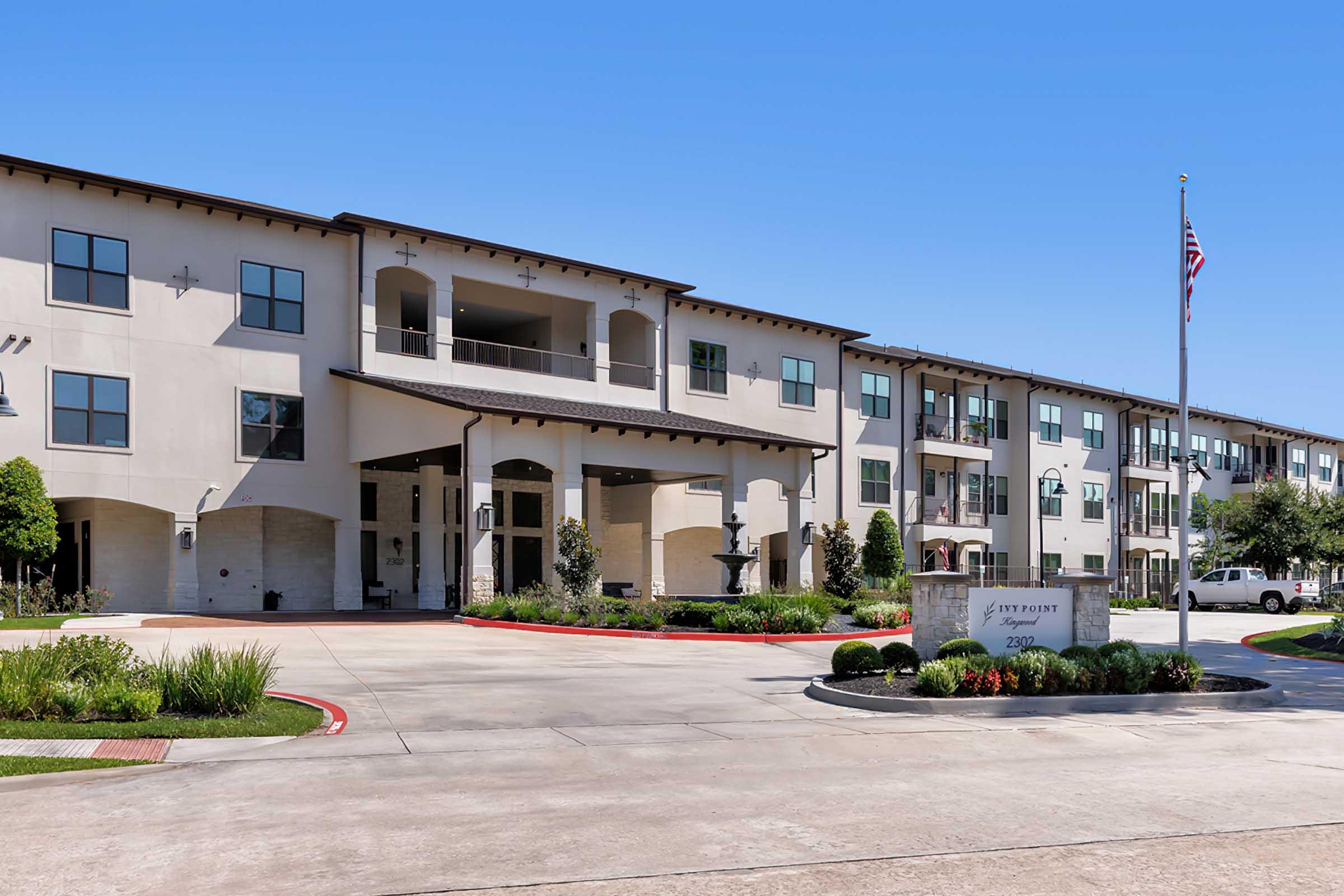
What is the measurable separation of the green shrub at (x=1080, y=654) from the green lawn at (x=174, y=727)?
10.6m

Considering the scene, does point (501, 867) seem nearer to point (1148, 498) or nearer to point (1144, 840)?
point (1144, 840)

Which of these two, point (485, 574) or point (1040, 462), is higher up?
point (1040, 462)

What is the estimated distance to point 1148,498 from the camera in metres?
59.2

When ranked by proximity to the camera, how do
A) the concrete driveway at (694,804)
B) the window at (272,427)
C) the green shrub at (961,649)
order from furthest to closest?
1. the window at (272,427)
2. the green shrub at (961,649)
3. the concrete driveway at (694,804)

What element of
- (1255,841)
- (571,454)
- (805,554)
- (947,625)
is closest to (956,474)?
(805,554)

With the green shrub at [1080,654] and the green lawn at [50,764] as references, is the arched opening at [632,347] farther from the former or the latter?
the green lawn at [50,764]

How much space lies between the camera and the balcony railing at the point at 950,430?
47.1 m

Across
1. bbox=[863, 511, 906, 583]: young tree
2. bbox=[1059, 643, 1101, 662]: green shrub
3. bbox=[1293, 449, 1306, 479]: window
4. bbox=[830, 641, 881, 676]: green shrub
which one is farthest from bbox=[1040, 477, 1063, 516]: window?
bbox=[830, 641, 881, 676]: green shrub

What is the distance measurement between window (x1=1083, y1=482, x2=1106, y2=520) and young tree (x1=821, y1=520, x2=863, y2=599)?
70.8ft

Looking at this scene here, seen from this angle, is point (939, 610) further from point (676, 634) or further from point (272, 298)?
point (272, 298)

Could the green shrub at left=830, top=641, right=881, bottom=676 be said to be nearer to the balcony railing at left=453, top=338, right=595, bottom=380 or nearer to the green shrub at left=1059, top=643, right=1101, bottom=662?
the green shrub at left=1059, top=643, right=1101, bottom=662

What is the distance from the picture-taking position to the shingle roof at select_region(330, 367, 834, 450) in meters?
28.6

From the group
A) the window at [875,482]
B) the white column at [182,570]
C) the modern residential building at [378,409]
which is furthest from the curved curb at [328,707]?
the window at [875,482]

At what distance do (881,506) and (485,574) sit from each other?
2134 centimetres
